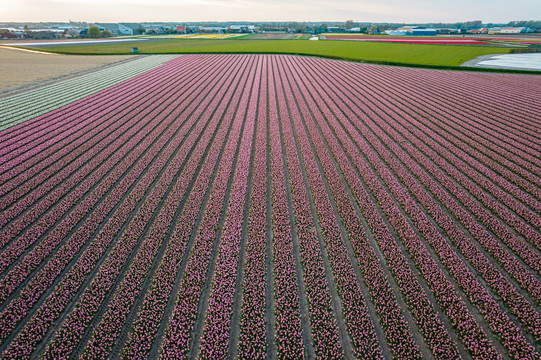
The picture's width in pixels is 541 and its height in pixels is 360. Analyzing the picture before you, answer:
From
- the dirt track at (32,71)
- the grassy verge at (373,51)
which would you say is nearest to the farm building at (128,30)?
the grassy verge at (373,51)

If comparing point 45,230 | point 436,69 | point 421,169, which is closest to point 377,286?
point 421,169

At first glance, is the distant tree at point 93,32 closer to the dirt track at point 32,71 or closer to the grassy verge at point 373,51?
the grassy verge at point 373,51

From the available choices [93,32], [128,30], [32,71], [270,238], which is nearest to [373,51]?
[32,71]

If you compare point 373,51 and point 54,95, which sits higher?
point 373,51

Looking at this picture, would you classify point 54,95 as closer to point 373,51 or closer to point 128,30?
point 373,51

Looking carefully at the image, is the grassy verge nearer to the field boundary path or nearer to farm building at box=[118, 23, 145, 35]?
the field boundary path

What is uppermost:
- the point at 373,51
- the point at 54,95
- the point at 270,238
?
the point at 373,51

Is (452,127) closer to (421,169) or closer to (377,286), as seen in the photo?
(421,169)

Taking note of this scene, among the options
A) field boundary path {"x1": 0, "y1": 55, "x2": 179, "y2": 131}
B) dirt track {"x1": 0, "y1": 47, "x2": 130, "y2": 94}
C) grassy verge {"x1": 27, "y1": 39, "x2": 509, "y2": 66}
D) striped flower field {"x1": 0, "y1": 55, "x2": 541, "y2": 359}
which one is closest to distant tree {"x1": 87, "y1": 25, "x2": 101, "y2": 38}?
grassy verge {"x1": 27, "y1": 39, "x2": 509, "y2": 66}

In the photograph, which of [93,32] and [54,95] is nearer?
[54,95]
